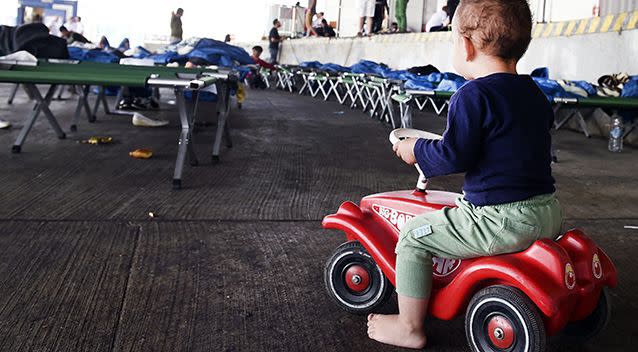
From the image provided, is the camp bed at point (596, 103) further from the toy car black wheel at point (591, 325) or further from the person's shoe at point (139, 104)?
the person's shoe at point (139, 104)

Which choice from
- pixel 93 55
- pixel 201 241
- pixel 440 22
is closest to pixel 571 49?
pixel 440 22

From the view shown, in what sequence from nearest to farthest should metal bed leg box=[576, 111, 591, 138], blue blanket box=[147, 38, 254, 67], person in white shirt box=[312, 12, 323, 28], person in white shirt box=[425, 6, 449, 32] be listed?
metal bed leg box=[576, 111, 591, 138]
blue blanket box=[147, 38, 254, 67]
person in white shirt box=[425, 6, 449, 32]
person in white shirt box=[312, 12, 323, 28]

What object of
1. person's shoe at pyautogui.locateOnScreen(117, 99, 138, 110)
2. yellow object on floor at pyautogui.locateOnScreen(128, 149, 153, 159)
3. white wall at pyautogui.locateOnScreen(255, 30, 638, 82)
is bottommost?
yellow object on floor at pyautogui.locateOnScreen(128, 149, 153, 159)

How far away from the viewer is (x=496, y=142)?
6.24 feet

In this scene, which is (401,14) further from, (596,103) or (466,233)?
(466,233)

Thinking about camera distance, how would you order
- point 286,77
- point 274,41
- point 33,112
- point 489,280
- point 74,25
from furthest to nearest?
point 274,41, point 74,25, point 286,77, point 33,112, point 489,280

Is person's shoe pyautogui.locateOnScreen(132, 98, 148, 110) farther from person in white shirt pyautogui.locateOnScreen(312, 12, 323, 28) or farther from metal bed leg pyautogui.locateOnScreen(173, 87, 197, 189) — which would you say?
person in white shirt pyautogui.locateOnScreen(312, 12, 323, 28)

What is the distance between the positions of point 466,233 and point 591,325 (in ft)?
1.76

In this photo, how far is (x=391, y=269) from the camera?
2.17 metres

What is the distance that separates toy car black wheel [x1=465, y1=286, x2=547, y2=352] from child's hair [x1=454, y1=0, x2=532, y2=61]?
70cm

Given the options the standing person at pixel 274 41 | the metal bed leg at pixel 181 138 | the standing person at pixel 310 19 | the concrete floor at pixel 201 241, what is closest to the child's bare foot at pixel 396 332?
the concrete floor at pixel 201 241

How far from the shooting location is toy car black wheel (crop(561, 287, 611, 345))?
2037 mm

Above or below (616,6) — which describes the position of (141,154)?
below

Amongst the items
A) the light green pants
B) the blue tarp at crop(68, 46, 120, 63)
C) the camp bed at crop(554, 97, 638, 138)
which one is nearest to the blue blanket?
the blue tarp at crop(68, 46, 120, 63)
